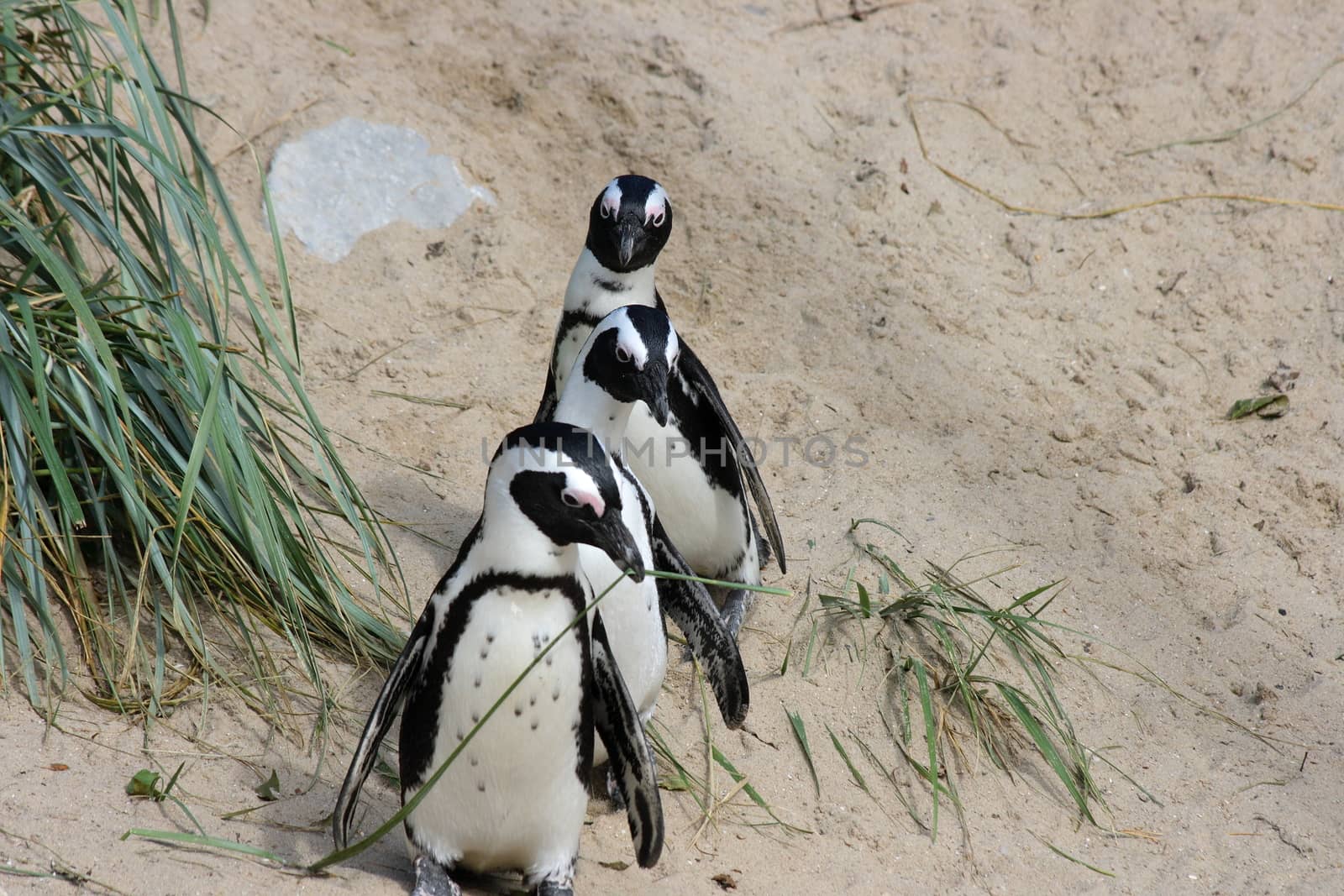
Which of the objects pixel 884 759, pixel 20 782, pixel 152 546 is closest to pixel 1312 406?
pixel 884 759

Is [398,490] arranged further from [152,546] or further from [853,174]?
[853,174]

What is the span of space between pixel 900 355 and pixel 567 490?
2377mm

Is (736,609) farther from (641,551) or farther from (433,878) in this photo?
(433,878)

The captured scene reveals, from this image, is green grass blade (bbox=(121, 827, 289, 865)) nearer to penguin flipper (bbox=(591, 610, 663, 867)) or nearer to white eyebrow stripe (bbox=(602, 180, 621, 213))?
penguin flipper (bbox=(591, 610, 663, 867))

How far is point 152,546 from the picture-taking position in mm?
2562

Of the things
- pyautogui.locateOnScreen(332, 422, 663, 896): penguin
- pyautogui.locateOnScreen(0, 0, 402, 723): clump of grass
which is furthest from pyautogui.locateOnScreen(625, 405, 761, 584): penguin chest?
pyautogui.locateOnScreen(332, 422, 663, 896): penguin

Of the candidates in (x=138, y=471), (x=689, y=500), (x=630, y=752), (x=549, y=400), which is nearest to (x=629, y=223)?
(x=549, y=400)

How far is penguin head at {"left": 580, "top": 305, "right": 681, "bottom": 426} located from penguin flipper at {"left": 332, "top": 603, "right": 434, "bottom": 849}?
73 centimetres

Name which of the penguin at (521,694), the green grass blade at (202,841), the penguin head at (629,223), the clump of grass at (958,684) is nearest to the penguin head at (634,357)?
the penguin head at (629,223)

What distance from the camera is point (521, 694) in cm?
214

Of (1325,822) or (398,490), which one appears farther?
(398,490)

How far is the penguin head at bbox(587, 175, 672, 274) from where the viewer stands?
316 cm

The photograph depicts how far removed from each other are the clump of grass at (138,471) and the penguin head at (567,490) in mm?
698

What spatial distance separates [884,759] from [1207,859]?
0.67 metres
